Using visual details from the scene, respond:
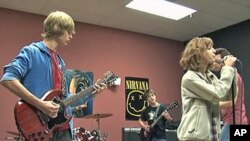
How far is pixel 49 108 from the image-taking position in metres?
1.80

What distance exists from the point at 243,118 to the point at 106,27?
386cm

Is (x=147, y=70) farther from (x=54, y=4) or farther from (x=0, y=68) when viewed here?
(x=0, y=68)

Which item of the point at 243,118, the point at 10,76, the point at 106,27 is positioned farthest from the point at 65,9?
the point at 10,76

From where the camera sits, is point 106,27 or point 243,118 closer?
point 243,118

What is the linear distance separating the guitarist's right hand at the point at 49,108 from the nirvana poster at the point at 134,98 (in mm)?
4643

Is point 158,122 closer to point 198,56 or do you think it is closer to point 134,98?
point 134,98

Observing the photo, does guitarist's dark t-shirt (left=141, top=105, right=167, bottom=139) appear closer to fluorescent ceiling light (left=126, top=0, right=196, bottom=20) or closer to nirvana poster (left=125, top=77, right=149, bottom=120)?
nirvana poster (left=125, top=77, right=149, bottom=120)

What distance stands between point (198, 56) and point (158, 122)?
305 centimetres

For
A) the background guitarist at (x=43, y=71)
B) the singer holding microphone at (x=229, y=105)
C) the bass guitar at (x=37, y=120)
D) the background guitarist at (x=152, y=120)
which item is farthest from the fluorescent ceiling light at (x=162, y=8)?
the bass guitar at (x=37, y=120)

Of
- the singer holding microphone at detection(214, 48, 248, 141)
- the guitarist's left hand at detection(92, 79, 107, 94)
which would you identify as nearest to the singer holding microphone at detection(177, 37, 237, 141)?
the singer holding microphone at detection(214, 48, 248, 141)

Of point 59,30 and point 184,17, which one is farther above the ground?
point 184,17

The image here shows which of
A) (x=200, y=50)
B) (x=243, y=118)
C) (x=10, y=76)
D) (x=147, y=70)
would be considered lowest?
(x=243, y=118)

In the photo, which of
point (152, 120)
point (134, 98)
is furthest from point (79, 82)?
point (152, 120)

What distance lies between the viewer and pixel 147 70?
6.87 m
